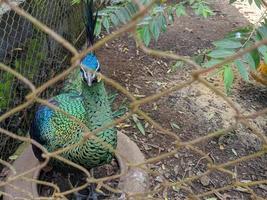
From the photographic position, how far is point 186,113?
2980 mm

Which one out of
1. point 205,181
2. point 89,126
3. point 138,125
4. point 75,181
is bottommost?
point 205,181

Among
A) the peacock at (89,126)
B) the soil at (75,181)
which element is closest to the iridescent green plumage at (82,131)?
the peacock at (89,126)

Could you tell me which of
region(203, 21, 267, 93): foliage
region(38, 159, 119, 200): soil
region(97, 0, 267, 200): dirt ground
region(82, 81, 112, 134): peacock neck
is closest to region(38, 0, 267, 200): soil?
region(97, 0, 267, 200): dirt ground

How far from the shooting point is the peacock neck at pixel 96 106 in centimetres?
203

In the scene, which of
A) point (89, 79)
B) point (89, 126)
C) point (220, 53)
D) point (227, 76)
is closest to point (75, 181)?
point (89, 126)

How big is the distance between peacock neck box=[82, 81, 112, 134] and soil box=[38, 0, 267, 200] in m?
0.36

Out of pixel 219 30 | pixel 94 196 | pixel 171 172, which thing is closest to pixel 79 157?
pixel 94 196

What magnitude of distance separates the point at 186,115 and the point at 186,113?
0.07ft

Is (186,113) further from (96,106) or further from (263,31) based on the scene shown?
(263,31)

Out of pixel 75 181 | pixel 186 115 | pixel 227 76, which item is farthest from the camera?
pixel 186 115

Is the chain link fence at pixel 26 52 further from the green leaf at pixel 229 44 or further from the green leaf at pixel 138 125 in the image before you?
the green leaf at pixel 229 44

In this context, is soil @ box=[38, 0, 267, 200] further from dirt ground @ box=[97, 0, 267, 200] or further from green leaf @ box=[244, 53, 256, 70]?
green leaf @ box=[244, 53, 256, 70]

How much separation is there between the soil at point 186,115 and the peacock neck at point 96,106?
0.36m

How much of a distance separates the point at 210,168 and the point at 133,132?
1.69 m
